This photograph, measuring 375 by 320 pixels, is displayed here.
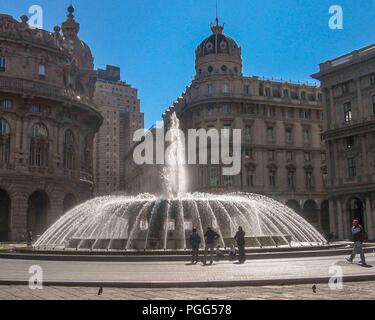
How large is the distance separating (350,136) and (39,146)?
3193 centimetres

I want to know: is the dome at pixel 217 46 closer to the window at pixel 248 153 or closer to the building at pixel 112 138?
the window at pixel 248 153

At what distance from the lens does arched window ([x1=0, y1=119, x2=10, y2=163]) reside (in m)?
46.3

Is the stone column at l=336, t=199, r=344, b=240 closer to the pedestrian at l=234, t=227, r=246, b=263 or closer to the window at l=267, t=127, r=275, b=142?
the window at l=267, t=127, r=275, b=142

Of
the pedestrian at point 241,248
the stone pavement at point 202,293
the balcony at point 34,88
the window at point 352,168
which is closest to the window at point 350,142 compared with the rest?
the window at point 352,168

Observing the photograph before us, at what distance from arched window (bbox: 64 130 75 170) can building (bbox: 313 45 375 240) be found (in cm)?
2783

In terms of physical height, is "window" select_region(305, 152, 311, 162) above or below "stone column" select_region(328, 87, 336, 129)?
below

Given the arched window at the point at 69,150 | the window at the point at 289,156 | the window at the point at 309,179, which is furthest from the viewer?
the window at the point at 309,179

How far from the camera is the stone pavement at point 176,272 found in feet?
40.9

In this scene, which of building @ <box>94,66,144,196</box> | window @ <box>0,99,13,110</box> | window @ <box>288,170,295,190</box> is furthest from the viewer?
building @ <box>94,66,144,196</box>

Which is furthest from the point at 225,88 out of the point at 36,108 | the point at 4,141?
the point at 4,141

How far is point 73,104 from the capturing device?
51375mm

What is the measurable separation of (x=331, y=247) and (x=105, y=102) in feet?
381

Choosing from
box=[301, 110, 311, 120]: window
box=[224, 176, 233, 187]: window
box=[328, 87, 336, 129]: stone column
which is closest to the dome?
box=[301, 110, 311, 120]: window

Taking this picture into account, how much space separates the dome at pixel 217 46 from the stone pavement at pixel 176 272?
52.7 meters
